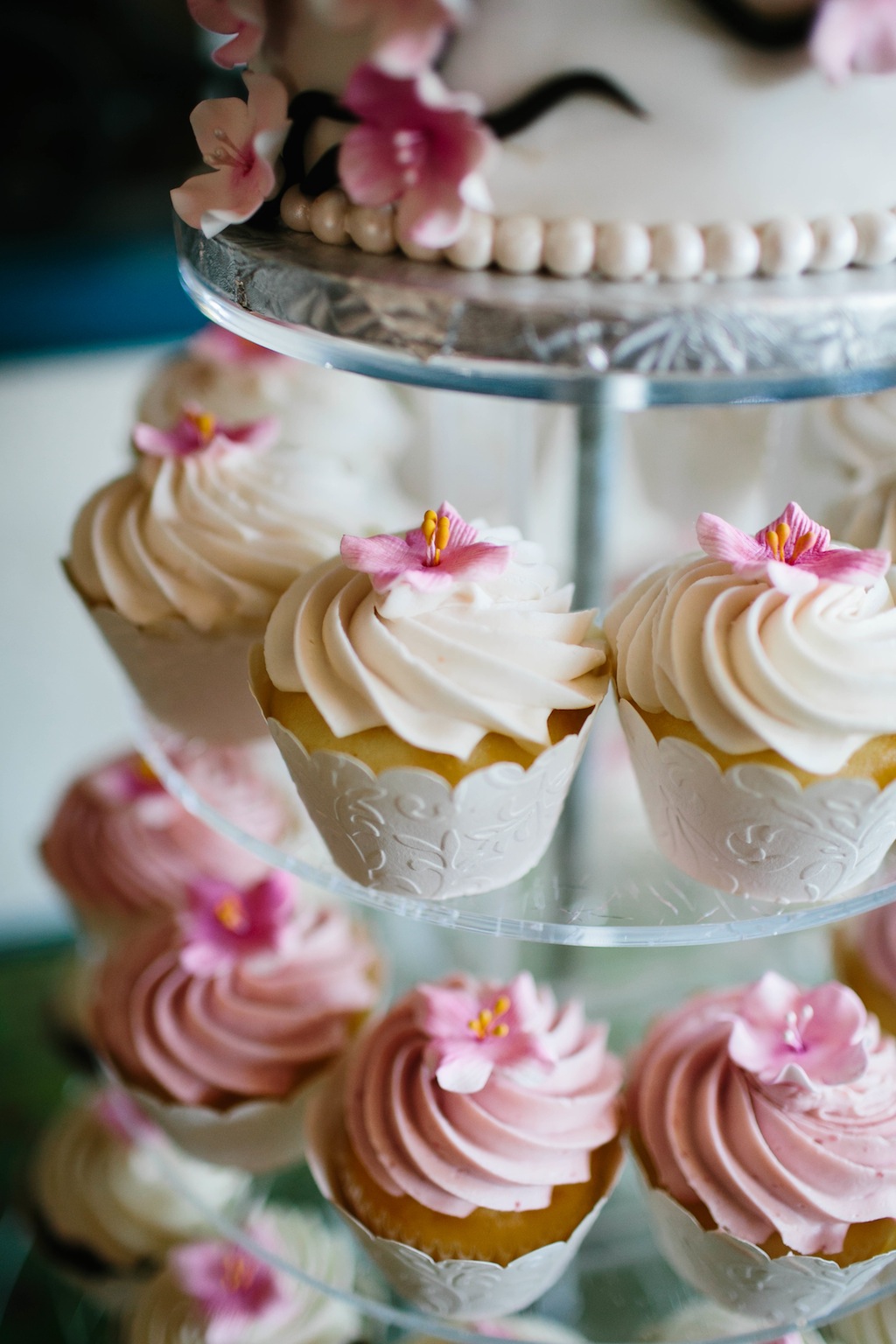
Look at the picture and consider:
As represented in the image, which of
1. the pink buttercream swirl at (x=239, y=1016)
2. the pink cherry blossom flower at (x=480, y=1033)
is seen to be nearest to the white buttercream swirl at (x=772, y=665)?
the pink cherry blossom flower at (x=480, y=1033)

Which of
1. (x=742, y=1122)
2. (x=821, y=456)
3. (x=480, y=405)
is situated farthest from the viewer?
(x=480, y=405)

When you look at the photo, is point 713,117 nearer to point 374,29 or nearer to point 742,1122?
point 374,29

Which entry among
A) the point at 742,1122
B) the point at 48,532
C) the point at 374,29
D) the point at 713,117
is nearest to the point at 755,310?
the point at 713,117

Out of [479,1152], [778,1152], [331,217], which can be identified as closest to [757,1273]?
[778,1152]

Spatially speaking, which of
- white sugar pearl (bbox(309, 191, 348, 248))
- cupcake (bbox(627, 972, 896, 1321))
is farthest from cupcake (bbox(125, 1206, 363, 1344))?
white sugar pearl (bbox(309, 191, 348, 248))

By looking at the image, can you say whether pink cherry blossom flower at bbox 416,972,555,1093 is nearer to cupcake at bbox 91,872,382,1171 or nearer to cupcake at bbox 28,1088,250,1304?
cupcake at bbox 91,872,382,1171
